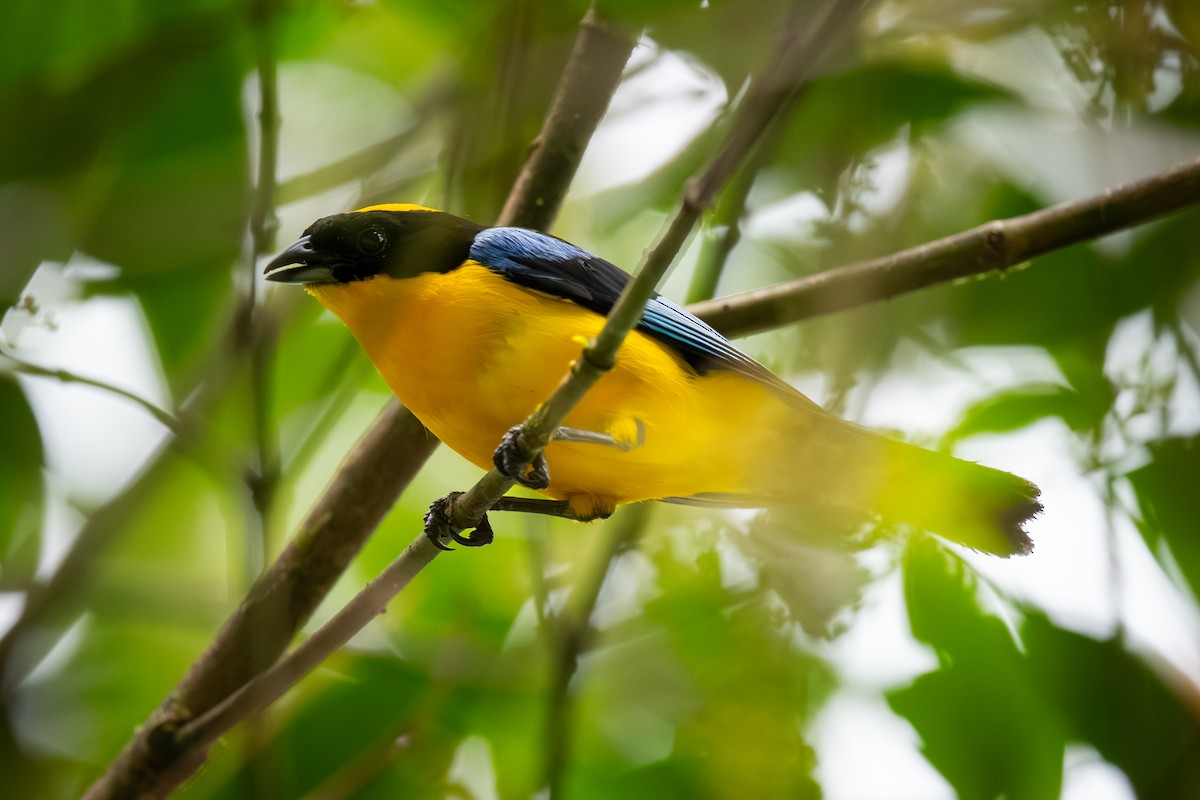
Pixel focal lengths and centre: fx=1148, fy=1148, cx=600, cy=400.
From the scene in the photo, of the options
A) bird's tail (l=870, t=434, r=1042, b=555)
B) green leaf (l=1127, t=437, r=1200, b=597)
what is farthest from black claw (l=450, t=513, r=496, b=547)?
green leaf (l=1127, t=437, r=1200, b=597)

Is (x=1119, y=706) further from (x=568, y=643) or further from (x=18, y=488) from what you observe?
(x=18, y=488)

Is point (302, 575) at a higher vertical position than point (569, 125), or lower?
lower

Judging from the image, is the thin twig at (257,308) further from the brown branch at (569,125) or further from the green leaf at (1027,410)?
the green leaf at (1027,410)

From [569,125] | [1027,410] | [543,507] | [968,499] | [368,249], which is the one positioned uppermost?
[569,125]

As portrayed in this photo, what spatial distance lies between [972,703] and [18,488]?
3.07m

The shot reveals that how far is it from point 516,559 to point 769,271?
4.78 ft

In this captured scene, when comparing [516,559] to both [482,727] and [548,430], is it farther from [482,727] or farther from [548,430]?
[548,430]

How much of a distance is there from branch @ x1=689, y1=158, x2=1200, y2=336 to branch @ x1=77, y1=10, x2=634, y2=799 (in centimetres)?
92

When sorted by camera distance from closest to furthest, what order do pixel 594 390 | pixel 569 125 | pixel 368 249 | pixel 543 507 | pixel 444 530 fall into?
pixel 444 530 < pixel 594 390 < pixel 543 507 < pixel 368 249 < pixel 569 125

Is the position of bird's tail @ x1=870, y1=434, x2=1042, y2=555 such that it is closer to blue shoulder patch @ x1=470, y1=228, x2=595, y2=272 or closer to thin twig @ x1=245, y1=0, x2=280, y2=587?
blue shoulder patch @ x1=470, y1=228, x2=595, y2=272

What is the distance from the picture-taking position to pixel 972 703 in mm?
3123

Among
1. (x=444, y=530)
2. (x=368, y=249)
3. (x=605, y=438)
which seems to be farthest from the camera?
(x=368, y=249)

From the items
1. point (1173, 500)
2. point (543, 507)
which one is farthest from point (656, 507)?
point (1173, 500)

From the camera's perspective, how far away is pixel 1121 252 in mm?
3781
